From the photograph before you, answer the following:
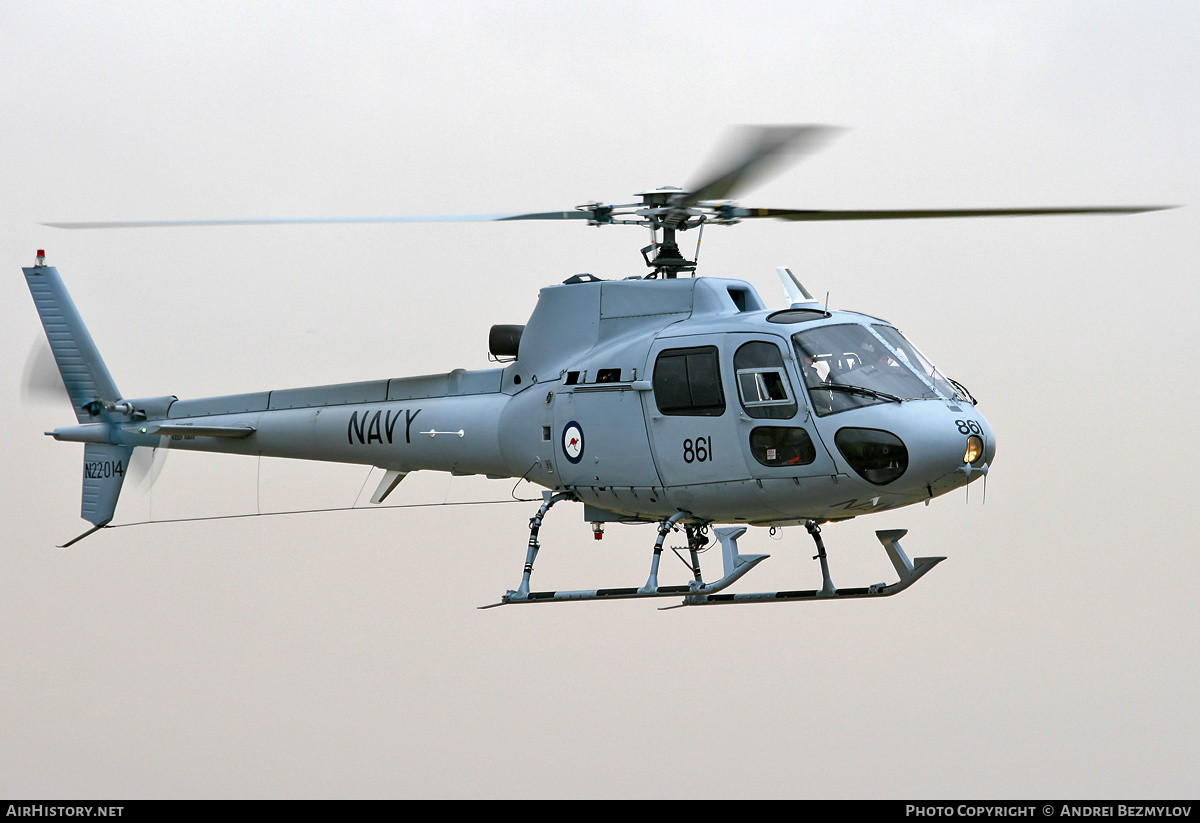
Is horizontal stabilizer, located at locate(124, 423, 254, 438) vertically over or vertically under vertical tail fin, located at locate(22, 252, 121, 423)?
under

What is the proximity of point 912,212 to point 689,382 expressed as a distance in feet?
7.92

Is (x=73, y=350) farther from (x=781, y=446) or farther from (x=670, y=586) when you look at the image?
(x=781, y=446)

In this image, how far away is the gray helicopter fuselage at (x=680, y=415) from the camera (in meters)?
12.7

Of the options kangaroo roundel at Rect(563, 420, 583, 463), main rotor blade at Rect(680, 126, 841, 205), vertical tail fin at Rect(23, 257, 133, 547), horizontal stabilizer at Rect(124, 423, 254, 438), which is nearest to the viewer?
main rotor blade at Rect(680, 126, 841, 205)

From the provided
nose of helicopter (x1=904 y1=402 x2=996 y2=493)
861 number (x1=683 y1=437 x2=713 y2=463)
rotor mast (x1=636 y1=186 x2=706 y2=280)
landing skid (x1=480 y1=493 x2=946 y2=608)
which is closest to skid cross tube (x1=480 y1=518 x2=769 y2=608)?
landing skid (x1=480 y1=493 x2=946 y2=608)

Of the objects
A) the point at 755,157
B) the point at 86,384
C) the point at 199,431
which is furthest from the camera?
the point at 86,384

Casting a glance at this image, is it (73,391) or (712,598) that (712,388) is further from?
(73,391)

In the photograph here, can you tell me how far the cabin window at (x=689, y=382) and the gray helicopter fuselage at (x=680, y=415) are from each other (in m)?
0.01

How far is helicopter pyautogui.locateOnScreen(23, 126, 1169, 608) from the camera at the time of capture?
12.7m

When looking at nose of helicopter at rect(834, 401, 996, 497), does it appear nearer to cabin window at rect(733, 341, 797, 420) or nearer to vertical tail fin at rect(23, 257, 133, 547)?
cabin window at rect(733, 341, 797, 420)

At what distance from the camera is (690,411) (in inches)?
529

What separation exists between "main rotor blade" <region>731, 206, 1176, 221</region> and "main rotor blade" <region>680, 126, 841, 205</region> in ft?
2.35

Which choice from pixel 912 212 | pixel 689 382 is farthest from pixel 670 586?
pixel 912 212

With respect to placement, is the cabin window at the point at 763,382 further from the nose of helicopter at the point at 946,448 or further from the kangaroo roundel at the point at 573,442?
the kangaroo roundel at the point at 573,442
